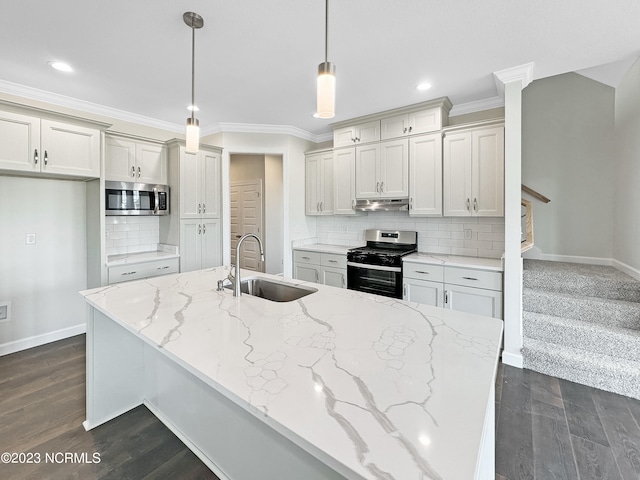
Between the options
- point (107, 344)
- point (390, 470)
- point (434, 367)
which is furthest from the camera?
point (107, 344)

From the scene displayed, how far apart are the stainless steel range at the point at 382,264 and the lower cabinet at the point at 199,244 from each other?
5.94 ft

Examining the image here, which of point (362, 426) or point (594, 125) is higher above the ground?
point (594, 125)

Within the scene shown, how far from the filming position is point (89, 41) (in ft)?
7.06

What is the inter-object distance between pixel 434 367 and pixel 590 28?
2.50 meters

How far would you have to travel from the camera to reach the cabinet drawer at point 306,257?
4051 mm

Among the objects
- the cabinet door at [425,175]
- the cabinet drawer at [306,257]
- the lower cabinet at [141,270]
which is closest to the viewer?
the lower cabinet at [141,270]

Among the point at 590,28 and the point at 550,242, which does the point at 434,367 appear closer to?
the point at 590,28

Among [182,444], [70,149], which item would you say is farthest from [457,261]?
[70,149]

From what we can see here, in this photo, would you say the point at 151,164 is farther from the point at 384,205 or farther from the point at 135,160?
the point at 384,205

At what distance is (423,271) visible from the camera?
125 inches

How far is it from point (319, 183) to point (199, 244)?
182 cm

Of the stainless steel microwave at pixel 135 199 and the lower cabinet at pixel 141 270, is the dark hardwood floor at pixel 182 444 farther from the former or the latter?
the stainless steel microwave at pixel 135 199

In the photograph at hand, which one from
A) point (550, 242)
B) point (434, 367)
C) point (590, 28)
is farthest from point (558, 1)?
point (550, 242)

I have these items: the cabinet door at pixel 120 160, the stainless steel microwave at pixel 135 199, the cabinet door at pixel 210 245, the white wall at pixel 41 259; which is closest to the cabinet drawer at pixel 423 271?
the cabinet door at pixel 210 245
